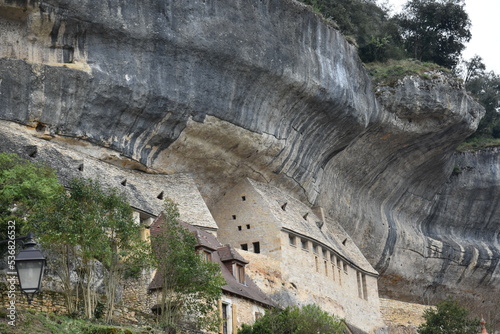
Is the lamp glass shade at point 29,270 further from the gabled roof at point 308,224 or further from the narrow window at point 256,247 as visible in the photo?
the gabled roof at point 308,224

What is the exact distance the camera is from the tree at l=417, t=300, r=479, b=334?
4088 cm

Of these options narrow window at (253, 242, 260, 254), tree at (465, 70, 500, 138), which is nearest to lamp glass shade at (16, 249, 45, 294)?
narrow window at (253, 242, 260, 254)

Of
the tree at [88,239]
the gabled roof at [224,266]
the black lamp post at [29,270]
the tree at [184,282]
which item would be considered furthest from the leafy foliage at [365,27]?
the black lamp post at [29,270]

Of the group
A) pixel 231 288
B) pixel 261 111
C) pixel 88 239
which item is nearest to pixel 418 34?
pixel 261 111

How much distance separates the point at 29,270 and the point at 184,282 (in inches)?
572

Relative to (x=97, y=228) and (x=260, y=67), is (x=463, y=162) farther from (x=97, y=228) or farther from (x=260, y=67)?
(x=97, y=228)

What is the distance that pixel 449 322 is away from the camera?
41312 millimetres

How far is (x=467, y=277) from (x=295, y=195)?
16376 millimetres

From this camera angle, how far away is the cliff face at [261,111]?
35656 mm

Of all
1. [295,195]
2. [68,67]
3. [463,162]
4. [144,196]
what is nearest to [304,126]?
[295,195]

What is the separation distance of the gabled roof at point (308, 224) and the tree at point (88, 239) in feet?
44.2

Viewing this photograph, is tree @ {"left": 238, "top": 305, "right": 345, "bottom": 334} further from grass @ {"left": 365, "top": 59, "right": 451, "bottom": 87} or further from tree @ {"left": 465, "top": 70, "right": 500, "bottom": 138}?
tree @ {"left": 465, "top": 70, "right": 500, "bottom": 138}

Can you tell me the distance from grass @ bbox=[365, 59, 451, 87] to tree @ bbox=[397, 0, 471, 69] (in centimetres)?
854

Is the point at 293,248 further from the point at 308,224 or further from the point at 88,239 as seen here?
the point at 88,239
